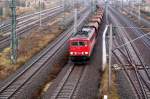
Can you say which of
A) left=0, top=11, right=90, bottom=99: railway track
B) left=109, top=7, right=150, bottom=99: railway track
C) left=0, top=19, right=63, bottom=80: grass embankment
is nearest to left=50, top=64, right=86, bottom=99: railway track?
left=0, top=11, right=90, bottom=99: railway track

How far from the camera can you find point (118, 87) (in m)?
33.7

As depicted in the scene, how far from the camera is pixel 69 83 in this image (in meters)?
34.8

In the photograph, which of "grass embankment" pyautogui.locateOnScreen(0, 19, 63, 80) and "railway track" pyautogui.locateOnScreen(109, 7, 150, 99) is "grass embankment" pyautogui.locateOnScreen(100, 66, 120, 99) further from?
"grass embankment" pyautogui.locateOnScreen(0, 19, 63, 80)

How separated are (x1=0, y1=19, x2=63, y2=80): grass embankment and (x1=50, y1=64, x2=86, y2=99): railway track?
20.2ft

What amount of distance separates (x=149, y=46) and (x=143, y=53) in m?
5.90

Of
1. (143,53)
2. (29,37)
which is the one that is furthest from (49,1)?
(143,53)

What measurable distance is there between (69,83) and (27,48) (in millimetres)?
18720

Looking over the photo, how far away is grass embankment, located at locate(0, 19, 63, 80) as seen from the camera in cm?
4066

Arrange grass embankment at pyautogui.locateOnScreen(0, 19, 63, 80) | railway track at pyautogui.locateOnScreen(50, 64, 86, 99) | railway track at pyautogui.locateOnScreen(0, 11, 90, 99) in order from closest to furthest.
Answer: railway track at pyautogui.locateOnScreen(50, 64, 86, 99) → railway track at pyautogui.locateOnScreen(0, 11, 90, 99) → grass embankment at pyautogui.locateOnScreen(0, 19, 63, 80)

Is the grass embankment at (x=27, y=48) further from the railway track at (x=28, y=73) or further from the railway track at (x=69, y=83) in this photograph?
the railway track at (x=69, y=83)

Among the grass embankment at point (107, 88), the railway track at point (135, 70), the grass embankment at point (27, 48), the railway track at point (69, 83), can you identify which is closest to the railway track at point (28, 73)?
the grass embankment at point (27, 48)

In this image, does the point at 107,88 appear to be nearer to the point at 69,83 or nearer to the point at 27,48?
the point at 69,83

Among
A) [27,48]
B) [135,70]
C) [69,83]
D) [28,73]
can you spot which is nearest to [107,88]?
[69,83]

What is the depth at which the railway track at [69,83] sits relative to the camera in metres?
30.8
